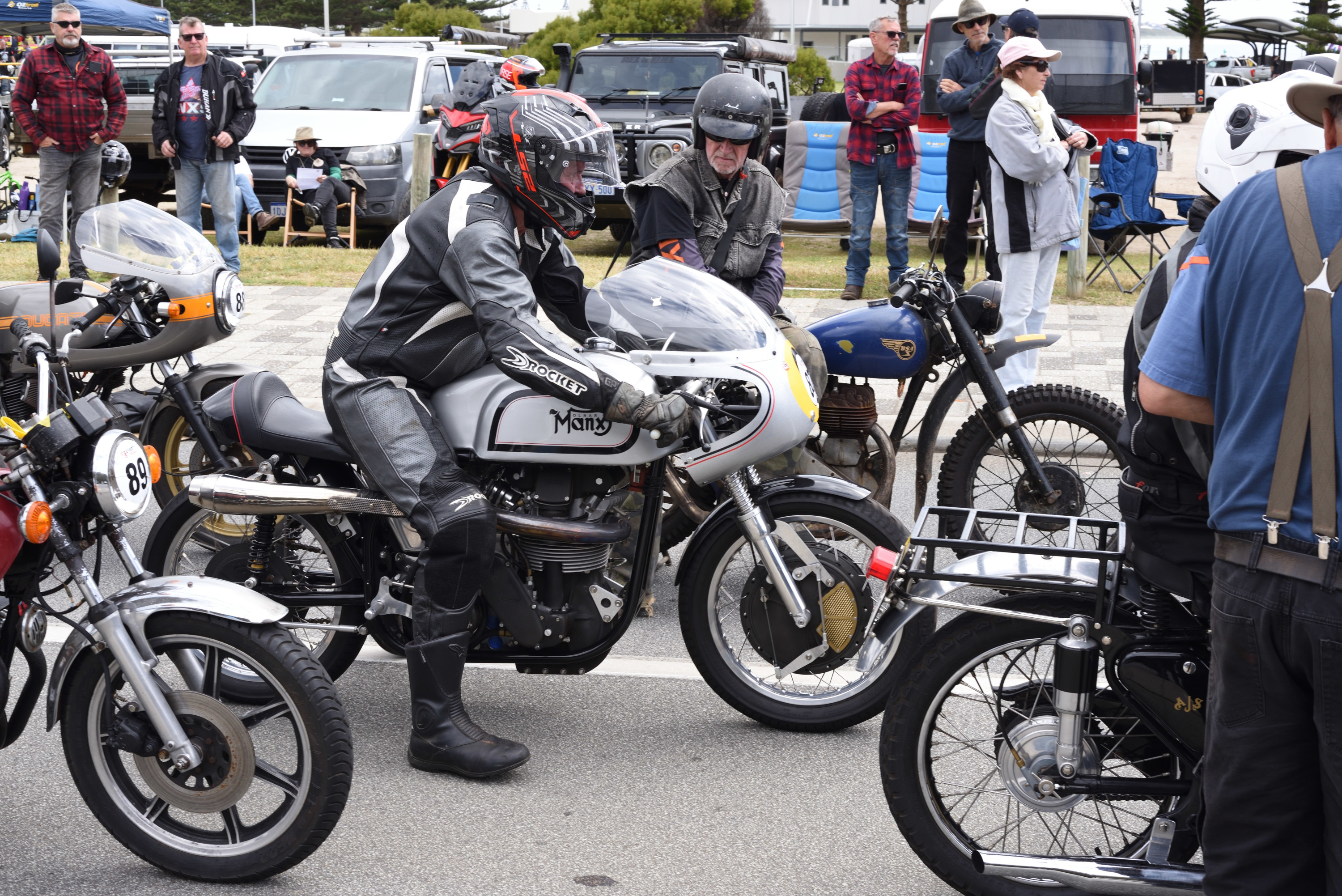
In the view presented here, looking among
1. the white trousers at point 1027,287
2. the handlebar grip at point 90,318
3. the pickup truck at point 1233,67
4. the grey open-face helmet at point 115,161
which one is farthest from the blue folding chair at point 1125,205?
the pickup truck at point 1233,67

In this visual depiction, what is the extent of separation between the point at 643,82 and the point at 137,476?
13.2 meters

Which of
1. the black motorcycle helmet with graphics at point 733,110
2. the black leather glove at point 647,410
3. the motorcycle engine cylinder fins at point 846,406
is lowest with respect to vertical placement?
the motorcycle engine cylinder fins at point 846,406

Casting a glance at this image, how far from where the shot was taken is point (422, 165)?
13.7m

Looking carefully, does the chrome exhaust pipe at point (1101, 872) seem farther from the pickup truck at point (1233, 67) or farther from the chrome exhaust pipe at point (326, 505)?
the pickup truck at point (1233, 67)

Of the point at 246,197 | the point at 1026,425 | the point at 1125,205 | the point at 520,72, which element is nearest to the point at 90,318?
the point at 1026,425

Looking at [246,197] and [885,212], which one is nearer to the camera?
[885,212]

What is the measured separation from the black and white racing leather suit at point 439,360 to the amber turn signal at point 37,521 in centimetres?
91

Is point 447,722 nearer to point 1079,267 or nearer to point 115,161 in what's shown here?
point 115,161

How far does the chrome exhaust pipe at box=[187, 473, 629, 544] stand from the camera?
3.82 metres

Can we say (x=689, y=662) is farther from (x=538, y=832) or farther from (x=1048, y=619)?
(x=1048, y=619)

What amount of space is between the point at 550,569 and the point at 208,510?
3.62ft

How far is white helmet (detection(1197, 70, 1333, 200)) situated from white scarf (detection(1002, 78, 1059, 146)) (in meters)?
4.78

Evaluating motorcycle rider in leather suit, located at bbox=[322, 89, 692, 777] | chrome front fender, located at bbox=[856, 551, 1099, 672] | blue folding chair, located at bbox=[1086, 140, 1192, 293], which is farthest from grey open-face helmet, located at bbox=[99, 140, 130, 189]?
blue folding chair, located at bbox=[1086, 140, 1192, 293]

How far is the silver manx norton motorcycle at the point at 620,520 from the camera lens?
3863 mm
